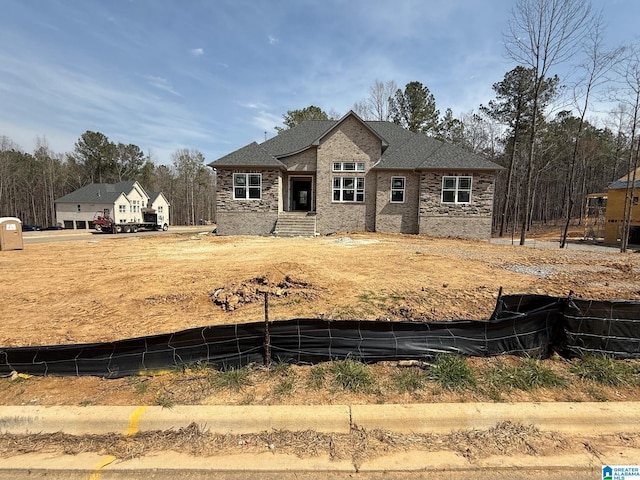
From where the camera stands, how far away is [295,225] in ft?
61.3

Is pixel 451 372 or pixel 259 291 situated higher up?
pixel 259 291

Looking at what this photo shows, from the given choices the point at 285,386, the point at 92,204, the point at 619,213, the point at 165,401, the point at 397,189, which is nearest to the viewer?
the point at 165,401

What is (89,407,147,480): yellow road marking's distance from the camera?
2305 mm

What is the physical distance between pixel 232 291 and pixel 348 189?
47.3 feet

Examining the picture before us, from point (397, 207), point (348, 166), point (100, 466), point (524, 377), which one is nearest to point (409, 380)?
point (524, 377)

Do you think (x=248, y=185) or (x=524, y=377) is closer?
(x=524, y=377)

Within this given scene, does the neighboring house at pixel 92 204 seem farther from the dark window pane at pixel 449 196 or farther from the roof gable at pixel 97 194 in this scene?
the dark window pane at pixel 449 196

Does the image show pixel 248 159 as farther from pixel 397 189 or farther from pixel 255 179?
pixel 397 189

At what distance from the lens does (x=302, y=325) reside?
3.57m

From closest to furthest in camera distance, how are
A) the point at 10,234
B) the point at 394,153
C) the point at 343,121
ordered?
the point at 10,234
the point at 343,121
the point at 394,153

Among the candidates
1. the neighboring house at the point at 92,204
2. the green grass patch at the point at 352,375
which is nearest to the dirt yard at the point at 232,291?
the green grass patch at the point at 352,375

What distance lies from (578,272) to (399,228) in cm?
1083

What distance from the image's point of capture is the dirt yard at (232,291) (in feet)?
15.1

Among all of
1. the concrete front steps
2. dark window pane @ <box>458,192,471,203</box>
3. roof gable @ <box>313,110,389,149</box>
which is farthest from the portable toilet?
dark window pane @ <box>458,192,471,203</box>
